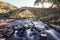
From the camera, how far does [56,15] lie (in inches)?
275

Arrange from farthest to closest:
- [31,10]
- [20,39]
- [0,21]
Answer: [31,10], [0,21], [20,39]

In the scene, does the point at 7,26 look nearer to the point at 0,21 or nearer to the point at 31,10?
the point at 0,21

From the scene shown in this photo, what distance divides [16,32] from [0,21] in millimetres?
631

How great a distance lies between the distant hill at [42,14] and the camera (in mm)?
6672

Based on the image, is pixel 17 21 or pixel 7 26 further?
pixel 17 21

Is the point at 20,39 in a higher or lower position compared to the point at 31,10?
lower

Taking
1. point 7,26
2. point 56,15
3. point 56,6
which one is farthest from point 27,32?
point 56,6

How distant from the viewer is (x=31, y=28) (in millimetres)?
6234

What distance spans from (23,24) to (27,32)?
563mm

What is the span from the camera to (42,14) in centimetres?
718

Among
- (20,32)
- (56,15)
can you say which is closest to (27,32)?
(20,32)

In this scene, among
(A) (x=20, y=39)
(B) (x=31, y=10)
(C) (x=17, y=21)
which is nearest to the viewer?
(A) (x=20, y=39)

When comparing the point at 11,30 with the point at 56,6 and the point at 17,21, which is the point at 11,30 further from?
the point at 56,6

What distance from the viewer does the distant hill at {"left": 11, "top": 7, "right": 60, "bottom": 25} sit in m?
6.67
